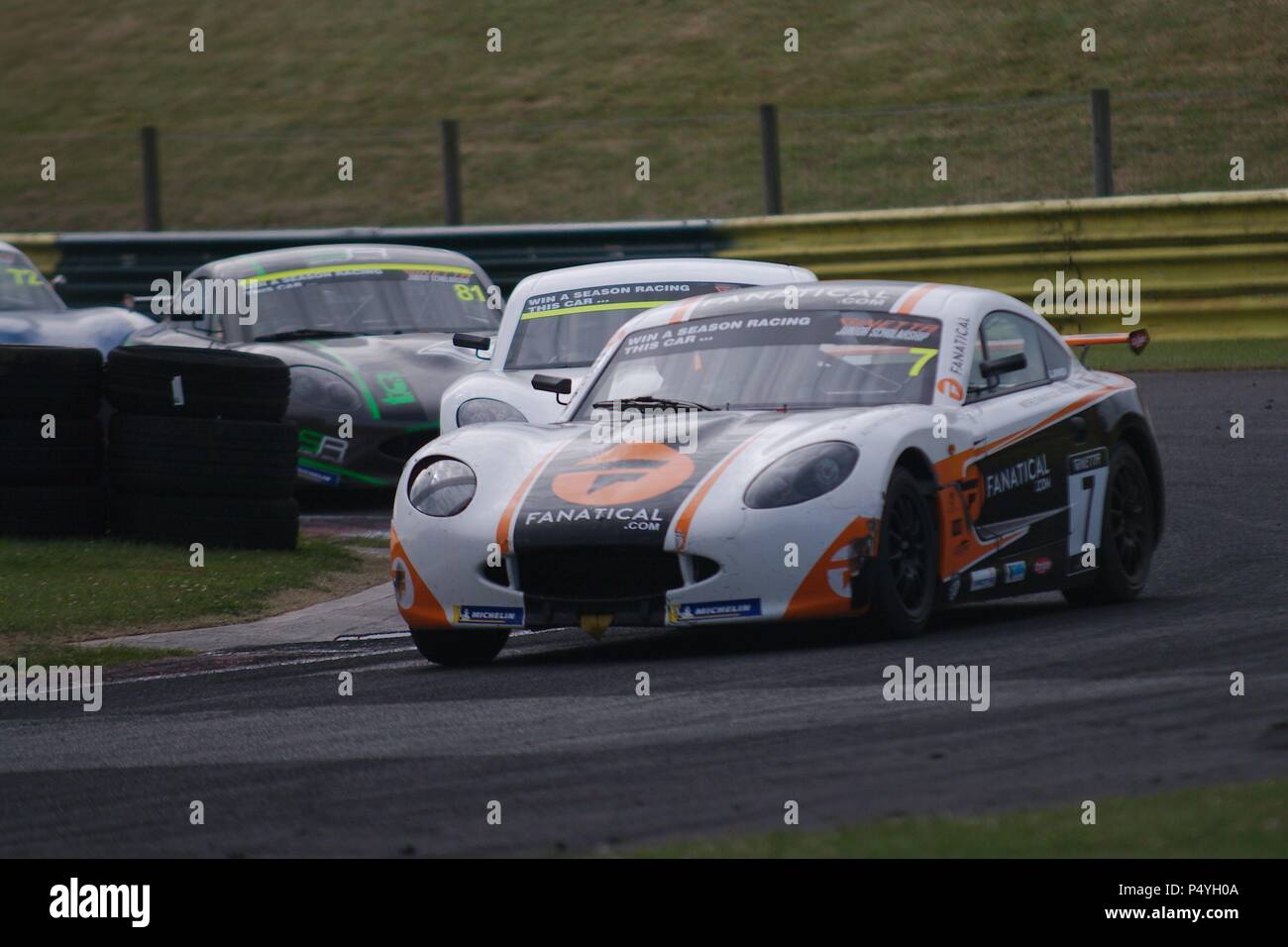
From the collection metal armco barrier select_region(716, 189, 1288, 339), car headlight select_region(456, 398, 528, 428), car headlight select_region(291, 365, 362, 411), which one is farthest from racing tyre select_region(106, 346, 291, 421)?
metal armco barrier select_region(716, 189, 1288, 339)

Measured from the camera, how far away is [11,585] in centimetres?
1026

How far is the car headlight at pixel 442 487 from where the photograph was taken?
8219 mm

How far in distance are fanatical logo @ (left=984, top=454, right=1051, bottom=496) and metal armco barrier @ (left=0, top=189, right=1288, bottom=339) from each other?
9.19 meters

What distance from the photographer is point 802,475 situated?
777 centimetres

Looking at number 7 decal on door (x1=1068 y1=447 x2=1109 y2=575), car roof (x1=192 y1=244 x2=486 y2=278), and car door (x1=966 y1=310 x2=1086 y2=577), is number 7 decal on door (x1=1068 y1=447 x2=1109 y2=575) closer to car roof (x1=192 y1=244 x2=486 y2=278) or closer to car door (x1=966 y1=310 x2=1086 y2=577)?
car door (x1=966 y1=310 x2=1086 y2=577)

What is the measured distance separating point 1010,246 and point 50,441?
9.26 meters

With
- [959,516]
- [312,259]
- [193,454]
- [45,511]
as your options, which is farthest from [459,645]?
[312,259]

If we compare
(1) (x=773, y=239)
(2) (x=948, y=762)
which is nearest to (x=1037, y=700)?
(2) (x=948, y=762)

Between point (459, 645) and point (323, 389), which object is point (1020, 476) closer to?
point (459, 645)

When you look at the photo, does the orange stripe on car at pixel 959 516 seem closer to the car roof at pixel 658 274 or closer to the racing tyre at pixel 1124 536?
the racing tyre at pixel 1124 536

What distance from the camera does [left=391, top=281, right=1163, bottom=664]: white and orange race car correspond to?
7734 millimetres

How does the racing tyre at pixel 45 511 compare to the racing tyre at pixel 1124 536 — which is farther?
the racing tyre at pixel 45 511

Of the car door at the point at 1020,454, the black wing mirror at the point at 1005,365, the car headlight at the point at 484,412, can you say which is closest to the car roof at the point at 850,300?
the car door at the point at 1020,454

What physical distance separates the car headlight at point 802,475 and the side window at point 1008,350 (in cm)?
105
